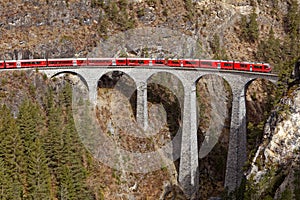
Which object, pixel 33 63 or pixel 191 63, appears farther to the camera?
pixel 33 63

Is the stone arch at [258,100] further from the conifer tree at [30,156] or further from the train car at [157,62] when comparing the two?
the conifer tree at [30,156]

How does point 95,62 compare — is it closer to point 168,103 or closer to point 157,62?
A: point 157,62

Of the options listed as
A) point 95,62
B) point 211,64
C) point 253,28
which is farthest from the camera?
point 253,28

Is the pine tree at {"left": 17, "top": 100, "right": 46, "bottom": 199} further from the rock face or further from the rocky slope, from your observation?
the rock face

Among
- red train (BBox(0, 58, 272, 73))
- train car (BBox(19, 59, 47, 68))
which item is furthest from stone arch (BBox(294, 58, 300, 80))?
train car (BBox(19, 59, 47, 68))

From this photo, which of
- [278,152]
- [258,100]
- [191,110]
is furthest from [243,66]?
[258,100]

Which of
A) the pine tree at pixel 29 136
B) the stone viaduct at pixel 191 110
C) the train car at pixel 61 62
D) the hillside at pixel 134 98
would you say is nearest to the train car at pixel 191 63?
the stone viaduct at pixel 191 110
